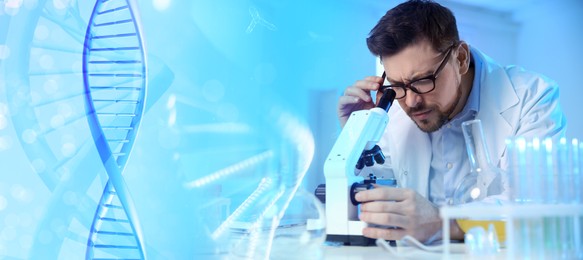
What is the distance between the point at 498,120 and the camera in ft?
5.48

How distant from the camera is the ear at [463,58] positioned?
177cm

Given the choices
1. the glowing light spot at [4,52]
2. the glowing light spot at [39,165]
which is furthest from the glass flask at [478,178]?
the glowing light spot at [4,52]

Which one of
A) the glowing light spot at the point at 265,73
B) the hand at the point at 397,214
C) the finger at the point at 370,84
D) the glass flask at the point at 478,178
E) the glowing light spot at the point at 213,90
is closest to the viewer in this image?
the glass flask at the point at 478,178

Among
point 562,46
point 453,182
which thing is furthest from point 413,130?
point 562,46

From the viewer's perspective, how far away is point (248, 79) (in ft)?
7.33

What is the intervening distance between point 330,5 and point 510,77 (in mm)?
1025

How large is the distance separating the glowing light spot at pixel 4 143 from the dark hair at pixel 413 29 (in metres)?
1.11

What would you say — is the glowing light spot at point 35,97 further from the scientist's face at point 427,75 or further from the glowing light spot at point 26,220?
the scientist's face at point 427,75

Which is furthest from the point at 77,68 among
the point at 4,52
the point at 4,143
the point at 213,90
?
the point at 213,90

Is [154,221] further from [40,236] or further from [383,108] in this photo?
[383,108]

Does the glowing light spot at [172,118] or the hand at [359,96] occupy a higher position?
the hand at [359,96]

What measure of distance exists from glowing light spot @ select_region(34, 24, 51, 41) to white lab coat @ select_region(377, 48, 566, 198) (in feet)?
3.94

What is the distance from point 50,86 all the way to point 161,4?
583mm

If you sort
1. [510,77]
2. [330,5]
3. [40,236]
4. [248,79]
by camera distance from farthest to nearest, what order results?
[330,5], [248,79], [510,77], [40,236]
